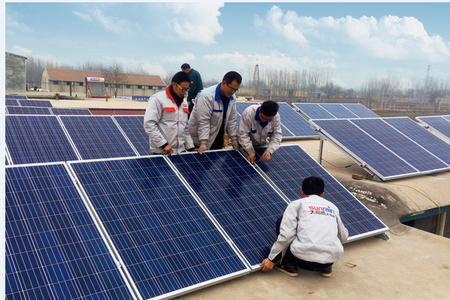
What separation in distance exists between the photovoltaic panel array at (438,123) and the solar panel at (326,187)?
922 cm

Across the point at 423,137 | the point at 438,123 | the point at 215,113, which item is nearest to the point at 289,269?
the point at 215,113

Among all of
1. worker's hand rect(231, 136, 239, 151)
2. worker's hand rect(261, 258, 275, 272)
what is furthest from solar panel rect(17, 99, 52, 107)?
worker's hand rect(261, 258, 275, 272)

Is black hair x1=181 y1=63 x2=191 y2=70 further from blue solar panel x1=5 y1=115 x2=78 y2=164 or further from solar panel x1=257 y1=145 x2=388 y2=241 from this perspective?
solar panel x1=257 y1=145 x2=388 y2=241

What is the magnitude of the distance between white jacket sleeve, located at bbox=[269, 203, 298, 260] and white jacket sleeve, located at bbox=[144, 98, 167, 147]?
2327mm

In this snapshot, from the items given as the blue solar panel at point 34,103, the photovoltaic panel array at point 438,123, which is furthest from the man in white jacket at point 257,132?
the blue solar panel at point 34,103

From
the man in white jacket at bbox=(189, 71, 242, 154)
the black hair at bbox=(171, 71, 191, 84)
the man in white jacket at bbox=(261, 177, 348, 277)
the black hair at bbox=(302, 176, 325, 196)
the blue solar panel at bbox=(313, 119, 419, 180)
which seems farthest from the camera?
the blue solar panel at bbox=(313, 119, 419, 180)

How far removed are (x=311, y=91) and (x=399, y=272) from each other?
4403 inches

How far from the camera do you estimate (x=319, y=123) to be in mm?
11422

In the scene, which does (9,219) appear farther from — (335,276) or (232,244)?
(335,276)

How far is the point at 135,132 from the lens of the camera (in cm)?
1146

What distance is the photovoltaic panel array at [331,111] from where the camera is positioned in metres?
20.3

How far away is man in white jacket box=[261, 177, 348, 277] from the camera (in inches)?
196

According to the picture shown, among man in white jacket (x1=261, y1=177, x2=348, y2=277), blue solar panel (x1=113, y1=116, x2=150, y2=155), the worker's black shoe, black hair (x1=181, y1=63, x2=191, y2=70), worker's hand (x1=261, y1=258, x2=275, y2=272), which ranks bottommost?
the worker's black shoe

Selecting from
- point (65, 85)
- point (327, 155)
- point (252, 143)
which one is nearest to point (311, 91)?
point (65, 85)
